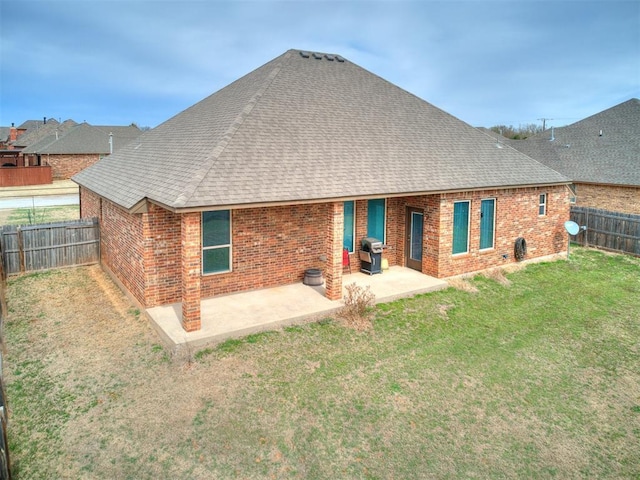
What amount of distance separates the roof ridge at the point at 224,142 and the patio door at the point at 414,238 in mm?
5533

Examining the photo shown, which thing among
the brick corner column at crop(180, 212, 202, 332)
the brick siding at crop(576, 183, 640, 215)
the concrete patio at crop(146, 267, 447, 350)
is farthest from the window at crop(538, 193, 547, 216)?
the brick corner column at crop(180, 212, 202, 332)

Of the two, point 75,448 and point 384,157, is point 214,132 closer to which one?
point 384,157

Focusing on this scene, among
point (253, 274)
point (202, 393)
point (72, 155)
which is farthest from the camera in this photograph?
point (72, 155)

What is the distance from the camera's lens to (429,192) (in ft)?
39.7

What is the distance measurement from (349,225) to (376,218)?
1.01 metres

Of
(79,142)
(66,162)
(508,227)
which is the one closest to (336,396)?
(508,227)

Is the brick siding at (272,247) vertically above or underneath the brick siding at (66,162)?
underneath

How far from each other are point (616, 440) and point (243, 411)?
17.4ft

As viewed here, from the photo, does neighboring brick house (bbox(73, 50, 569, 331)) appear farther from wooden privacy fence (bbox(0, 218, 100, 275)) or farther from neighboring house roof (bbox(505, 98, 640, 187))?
neighboring house roof (bbox(505, 98, 640, 187))

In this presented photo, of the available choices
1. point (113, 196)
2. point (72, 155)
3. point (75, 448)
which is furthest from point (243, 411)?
point (72, 155)

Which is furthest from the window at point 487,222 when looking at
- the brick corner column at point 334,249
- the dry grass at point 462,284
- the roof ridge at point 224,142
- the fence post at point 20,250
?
the fence post at point 20,250

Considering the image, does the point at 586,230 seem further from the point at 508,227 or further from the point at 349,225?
the point at 349,225

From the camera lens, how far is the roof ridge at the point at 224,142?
28.7 feet

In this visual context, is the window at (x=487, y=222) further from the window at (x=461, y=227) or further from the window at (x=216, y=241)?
the window at (x=216, y=241)
